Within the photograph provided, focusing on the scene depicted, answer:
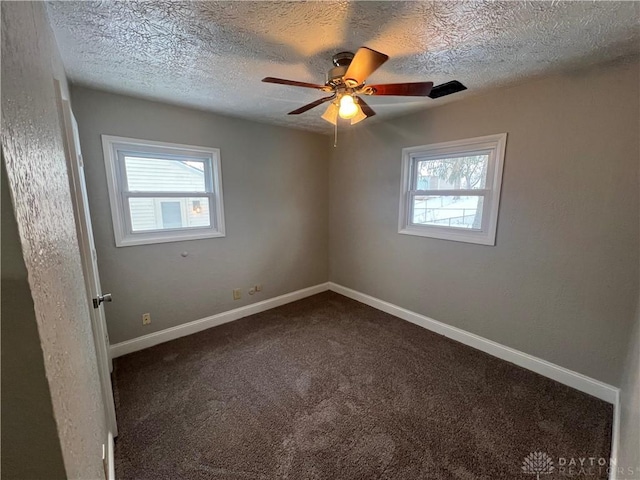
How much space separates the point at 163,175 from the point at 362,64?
7.17 ft

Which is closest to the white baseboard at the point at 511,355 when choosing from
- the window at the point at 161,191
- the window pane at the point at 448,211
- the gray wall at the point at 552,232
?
the gray wall at the point at 552,232

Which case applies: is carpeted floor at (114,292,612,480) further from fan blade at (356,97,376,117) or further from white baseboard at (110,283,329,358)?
fan blade at (356,97,376,117)

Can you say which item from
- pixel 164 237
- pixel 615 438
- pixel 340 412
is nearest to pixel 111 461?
pixel 340 412

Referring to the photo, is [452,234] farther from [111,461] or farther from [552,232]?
[111,461]

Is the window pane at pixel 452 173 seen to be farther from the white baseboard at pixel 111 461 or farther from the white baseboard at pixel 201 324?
the white baseboard at pixel 111 461

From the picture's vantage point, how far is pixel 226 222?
3.04m

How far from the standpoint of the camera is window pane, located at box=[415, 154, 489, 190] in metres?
2.53

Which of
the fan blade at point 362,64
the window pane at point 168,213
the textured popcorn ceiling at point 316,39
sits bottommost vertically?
the window pane at point 168,213

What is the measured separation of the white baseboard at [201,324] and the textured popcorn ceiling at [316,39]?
2250 millimetres

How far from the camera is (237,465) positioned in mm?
1513

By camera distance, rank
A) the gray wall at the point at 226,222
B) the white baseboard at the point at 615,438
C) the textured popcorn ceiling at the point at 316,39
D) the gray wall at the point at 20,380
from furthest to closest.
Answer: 1. the gray wall at the point at 226,222
2. the white baseboard at the point at 615,438
3. the textured popcorn ceiling at the point at 316,39
4. the gray wall at the point at 20,380

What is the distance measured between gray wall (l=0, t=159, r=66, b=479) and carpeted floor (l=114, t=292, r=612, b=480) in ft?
4.61

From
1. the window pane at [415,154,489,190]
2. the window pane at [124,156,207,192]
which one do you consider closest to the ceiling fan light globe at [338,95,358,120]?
the window pane at [415,154,489,190]

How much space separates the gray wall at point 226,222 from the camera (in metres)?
2.32
